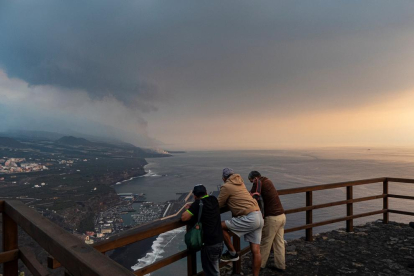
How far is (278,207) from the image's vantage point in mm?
4418

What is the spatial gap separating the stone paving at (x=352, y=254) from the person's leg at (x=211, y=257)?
1.33 meters

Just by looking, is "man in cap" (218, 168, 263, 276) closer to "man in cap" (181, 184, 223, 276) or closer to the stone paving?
"man in cap" (181, 184, 223, 276)

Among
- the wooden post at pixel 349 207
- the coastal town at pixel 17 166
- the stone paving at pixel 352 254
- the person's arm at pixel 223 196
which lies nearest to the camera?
the person's arm at pixel 223 196

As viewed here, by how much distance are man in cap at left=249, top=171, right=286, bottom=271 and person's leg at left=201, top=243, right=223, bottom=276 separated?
1.41 metres

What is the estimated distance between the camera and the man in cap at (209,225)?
316 cm

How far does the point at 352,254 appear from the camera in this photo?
204 inches

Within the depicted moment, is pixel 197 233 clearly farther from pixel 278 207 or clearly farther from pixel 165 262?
pixel 278 207

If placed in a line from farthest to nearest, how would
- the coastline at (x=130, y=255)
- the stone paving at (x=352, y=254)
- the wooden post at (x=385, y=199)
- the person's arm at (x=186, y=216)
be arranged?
the coastline at (x=130, y=255), the wooden post at (x=385, y=199), the stone paving at (x=352, y=254), the person's arm at (x=186, y=216)

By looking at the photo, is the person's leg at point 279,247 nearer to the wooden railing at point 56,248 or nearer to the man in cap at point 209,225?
the man in cap at point 209,225

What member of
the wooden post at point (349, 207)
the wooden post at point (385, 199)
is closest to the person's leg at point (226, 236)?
the wooden post at point (349, 207)

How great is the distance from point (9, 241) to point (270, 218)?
3.76m

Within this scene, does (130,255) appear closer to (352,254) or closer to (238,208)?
(352,254)

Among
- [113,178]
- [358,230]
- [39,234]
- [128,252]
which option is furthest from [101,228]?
[113,178]

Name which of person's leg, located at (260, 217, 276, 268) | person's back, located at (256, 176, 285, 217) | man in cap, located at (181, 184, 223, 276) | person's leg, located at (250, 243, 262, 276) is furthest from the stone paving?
man in cap, located at (181, 184, 223, 276)
